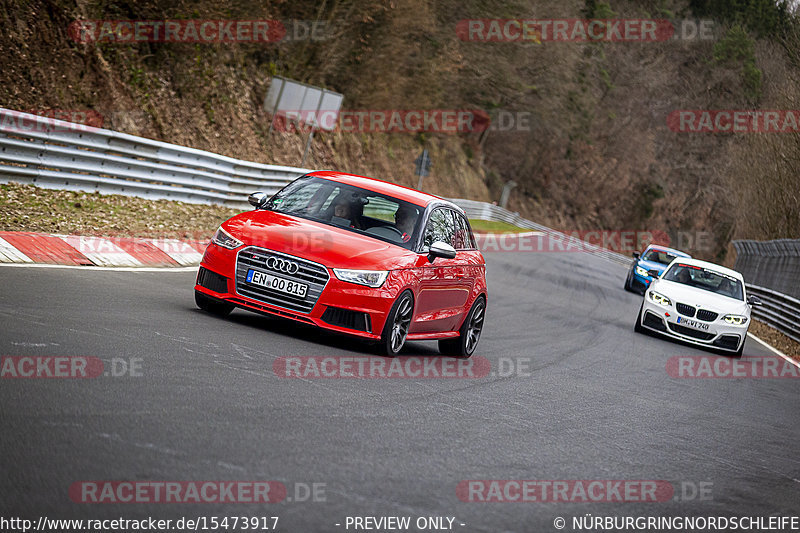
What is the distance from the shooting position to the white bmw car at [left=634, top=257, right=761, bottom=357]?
703 inches

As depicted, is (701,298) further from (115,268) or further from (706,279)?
(115,268)

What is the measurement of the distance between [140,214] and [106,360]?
1090 centimetres

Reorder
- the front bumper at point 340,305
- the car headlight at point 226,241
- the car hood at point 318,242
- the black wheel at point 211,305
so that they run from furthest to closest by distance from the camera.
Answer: the black wheel at point 211,305 → the car headlight at point 226,241 → the car hood at point 318,242 → the front bumper at point 340,305

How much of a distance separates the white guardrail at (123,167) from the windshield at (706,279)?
20.1 ft

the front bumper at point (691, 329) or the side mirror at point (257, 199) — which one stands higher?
the side mirror at point (257, 199)

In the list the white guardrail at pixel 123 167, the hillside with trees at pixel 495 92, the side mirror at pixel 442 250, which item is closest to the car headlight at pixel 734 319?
the white guardrail at pixel 123 167

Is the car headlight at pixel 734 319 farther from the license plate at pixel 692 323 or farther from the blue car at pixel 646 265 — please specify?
the blue car at pixel 646 265

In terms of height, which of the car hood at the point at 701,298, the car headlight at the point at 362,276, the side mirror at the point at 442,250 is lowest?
the car hood at the point at 701,298

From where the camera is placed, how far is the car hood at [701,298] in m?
18.1

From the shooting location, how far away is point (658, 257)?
31.3 m

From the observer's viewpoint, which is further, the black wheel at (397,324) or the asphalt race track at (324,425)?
the black wheel at (397,324)

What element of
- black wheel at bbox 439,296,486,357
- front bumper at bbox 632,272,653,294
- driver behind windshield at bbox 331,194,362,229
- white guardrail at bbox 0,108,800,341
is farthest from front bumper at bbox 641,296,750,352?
front bumper at bbox 632,272,653,294

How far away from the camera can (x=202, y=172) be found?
71.5ft

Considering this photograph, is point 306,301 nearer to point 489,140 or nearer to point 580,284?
point 580,284
